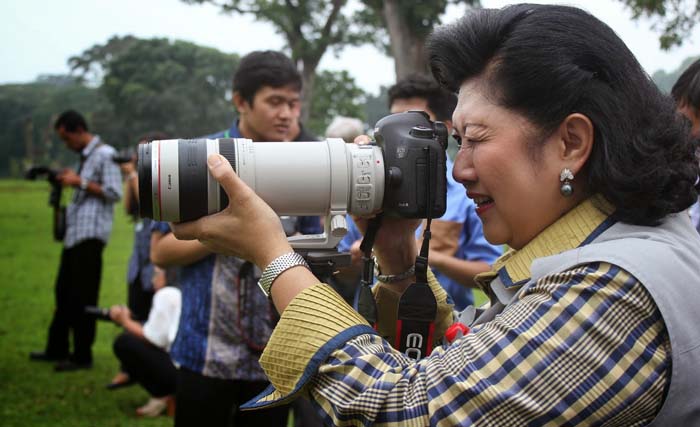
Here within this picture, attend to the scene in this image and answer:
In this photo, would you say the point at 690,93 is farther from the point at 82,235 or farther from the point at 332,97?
the point at 332,97

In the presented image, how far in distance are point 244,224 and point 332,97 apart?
23.8 meters

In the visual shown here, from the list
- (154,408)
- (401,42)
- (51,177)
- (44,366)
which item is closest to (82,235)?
(51,177)

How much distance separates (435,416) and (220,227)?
0.68 meters

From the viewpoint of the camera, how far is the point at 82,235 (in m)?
5.80

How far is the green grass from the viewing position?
5000 millimetres

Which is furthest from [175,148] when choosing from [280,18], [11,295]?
[280,18]

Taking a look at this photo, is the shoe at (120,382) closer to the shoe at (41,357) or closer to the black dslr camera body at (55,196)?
the shoe at (41,357)

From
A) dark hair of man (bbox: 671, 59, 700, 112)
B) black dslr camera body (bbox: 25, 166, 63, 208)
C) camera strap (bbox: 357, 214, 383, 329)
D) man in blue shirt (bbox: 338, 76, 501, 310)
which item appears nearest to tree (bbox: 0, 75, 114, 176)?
black dslr camera body (bbox: 25, 166, 63, 208)

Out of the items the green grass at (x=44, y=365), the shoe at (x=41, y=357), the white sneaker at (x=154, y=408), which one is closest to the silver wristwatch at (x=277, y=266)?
the green grass at (x=44, y=365)

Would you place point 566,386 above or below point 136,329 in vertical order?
above

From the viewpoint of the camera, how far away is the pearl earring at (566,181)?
133 cm

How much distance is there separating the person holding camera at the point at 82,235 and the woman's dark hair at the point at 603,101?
16.8 feet

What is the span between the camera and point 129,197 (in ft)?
20.5

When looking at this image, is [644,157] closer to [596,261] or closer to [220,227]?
[596,261]
